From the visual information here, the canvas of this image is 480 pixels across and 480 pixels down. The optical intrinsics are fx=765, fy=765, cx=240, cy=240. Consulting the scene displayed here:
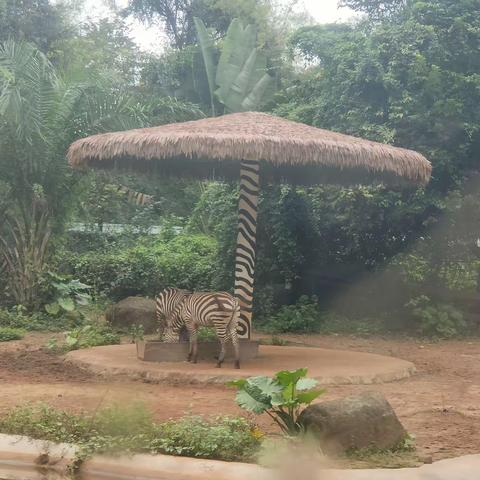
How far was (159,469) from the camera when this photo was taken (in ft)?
15.4

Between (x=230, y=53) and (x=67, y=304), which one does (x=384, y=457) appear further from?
(x=230, y=53)

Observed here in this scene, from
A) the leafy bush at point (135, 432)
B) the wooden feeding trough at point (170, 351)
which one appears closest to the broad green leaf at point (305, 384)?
the leafy bush at point (135, 432)

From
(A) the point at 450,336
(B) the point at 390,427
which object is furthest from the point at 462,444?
(A) the point at 450,336

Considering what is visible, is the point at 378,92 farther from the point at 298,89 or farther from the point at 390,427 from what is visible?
the point at 390,427

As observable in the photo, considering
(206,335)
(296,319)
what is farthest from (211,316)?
(296,319)

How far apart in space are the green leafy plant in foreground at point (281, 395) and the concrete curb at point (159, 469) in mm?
554

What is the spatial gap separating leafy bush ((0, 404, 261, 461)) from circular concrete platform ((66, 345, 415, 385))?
2336 mm

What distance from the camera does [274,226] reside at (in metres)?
14.9

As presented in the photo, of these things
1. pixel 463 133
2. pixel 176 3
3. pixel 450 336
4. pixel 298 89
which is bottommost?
pixel 450 336

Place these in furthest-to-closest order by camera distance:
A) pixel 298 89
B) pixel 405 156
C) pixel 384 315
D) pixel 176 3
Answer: pixel 176 3, pixel 298 89, pixel 384 315, pixel 405 156

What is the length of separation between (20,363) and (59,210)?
508 cm

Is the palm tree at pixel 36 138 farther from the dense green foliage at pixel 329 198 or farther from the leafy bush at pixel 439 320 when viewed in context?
the leafy bush at pixel 439 320

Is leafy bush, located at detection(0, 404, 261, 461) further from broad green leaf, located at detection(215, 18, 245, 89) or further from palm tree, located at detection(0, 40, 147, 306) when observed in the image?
broad green leaf, located at detection(215, 18, 245, 89)

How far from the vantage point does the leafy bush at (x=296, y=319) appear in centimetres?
1372
